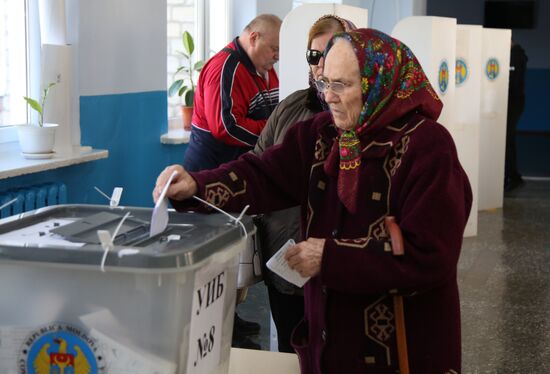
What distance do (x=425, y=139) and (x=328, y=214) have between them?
Answer: 0.26 meters

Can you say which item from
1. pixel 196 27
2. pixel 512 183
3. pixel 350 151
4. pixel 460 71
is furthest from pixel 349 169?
pixel 512 183

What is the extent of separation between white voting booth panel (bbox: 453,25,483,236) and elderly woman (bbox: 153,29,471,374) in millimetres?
5222

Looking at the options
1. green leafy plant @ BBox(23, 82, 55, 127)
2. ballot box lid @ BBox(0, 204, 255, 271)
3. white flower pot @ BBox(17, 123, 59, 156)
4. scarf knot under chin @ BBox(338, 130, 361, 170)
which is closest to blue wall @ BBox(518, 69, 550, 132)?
green leafy plant @ BBox(23, 82, 55, 127)

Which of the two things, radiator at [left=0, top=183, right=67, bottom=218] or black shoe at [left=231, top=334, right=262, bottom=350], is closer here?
radiator at [left=0, top=183, right=67, bottom=218]

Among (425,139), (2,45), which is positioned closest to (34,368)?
(425,139)

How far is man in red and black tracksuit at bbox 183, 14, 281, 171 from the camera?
3.78 metres

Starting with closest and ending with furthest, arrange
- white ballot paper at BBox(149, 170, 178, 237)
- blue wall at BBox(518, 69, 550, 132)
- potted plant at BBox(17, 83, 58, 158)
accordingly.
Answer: white ballot paper at BBox(149, 170, 178, 237)
potted plant at BBox(17, 83, 58, 158)
blue wall at BBox(518, 69, 550, 132)

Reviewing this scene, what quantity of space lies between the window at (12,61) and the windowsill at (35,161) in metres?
0.18

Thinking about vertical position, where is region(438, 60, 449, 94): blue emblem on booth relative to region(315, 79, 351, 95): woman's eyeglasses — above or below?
above

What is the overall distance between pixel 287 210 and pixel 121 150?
2.04 meters

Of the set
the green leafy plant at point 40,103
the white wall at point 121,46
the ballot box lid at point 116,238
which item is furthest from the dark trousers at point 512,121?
the ballot box lid at point 116,238

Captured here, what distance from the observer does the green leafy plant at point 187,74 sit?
5613 mm

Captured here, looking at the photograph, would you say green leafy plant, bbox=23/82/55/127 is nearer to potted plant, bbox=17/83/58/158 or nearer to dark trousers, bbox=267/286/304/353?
potted plant, bbox=17/83/58/158

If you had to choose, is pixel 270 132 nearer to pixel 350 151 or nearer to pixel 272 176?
pixel 272 176
